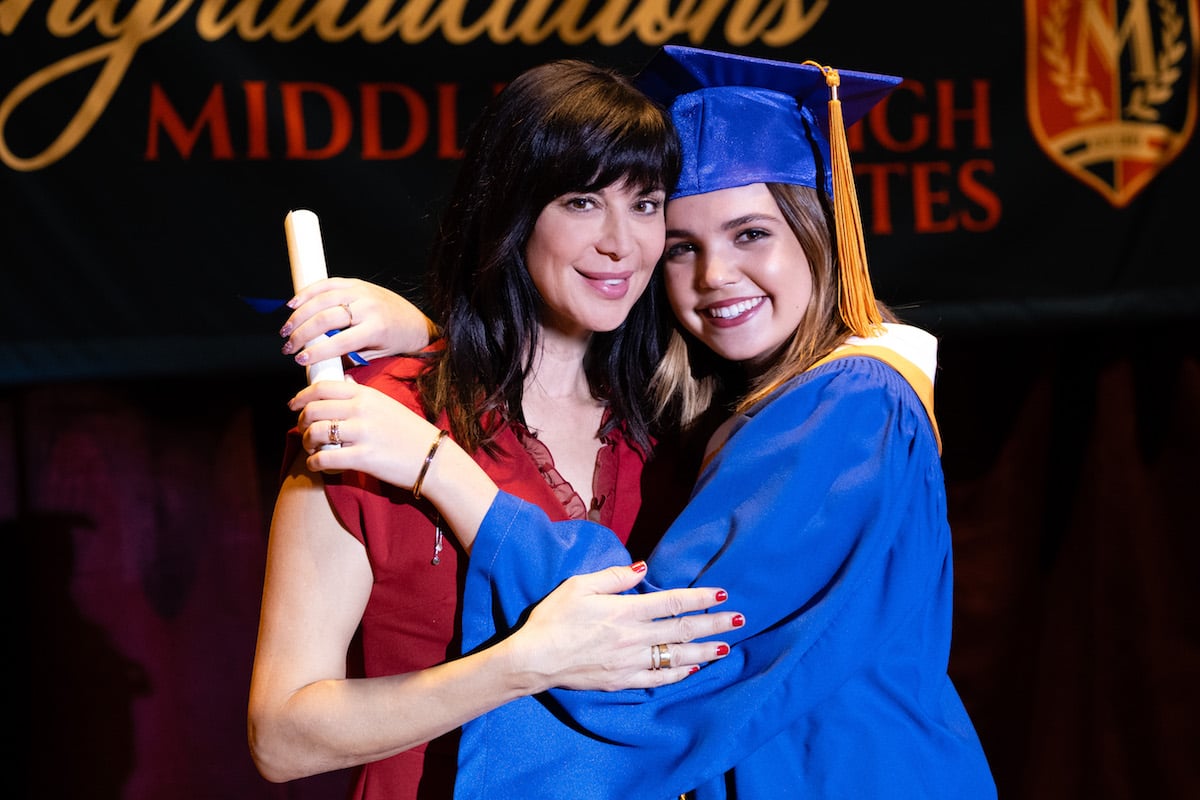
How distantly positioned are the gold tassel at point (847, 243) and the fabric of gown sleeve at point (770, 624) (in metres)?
0.17

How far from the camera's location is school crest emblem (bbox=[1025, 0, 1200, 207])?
102 inches

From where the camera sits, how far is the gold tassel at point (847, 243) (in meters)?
1.63

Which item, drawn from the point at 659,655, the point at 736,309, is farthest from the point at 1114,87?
the point at 659,655

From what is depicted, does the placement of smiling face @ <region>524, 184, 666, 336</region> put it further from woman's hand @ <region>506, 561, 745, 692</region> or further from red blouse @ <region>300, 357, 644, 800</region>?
woman's hand @ <region>506, 561, 745, 692</region>

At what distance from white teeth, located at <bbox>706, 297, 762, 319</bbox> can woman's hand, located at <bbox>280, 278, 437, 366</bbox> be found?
1.28 feet

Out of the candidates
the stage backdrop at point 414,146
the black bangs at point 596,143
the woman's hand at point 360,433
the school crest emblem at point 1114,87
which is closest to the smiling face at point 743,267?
the black bangs at point 596,143

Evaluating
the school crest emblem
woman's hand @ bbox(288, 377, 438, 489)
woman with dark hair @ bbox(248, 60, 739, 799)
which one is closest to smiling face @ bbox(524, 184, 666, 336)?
woman with dark hair @ bbox(248, 60, 739, 799)

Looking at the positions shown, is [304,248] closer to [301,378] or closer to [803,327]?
[803,327]

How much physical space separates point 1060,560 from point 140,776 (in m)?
2.00

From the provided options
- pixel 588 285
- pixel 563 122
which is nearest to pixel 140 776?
pixel 588 285

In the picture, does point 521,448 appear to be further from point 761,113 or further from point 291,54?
point 291,54

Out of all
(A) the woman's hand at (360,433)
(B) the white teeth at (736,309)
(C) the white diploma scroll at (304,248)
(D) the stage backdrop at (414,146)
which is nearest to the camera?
(A) the woman's hand at (360,433)

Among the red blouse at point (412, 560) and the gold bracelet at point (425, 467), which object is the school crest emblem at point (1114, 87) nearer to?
the red blouse at point (412, 560)

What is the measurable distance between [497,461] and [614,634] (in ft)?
1.07
